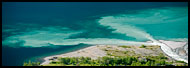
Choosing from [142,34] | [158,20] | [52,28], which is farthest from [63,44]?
[158,20]

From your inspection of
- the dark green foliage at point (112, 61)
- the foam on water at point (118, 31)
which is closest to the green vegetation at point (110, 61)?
the dark green foliage at point (112, 61)

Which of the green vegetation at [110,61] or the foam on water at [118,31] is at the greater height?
the foam on water at [118,31]

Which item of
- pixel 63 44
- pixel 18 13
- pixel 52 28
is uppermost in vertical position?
pixel 18 13

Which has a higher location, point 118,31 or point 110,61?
point 118,31

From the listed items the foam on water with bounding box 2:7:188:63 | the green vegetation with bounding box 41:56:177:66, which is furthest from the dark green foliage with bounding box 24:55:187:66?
the foam on water with bounding box 2:7:188:63

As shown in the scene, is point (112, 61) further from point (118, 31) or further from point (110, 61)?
point (118, 31)

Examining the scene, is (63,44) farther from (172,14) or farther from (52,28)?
(172,14)

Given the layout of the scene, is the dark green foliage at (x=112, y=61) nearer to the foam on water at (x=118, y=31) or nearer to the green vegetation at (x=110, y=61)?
the green vegetation at (x=110, y=61)

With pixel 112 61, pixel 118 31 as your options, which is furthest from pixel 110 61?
pixel 118 31
